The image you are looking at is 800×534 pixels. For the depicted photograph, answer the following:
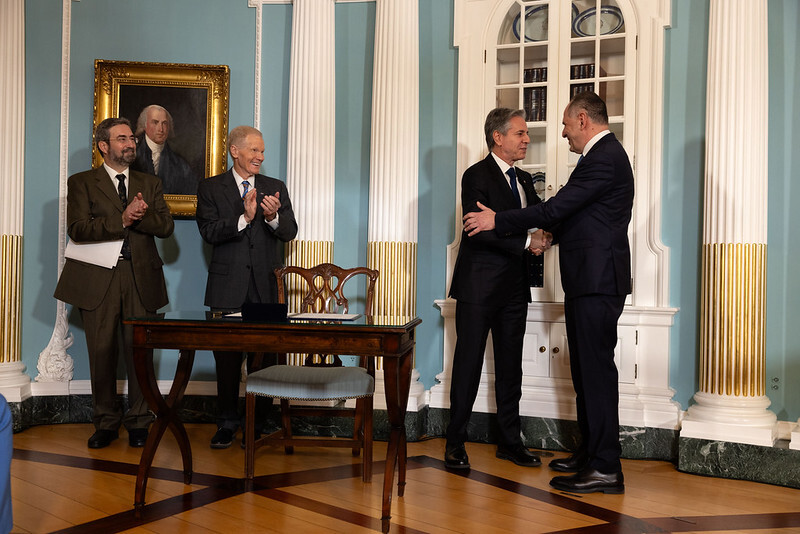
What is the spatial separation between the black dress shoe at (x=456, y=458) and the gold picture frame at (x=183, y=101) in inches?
94.7

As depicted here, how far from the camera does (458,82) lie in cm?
486

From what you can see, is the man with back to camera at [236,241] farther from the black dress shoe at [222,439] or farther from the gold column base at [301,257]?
the gold column base at [301,257]

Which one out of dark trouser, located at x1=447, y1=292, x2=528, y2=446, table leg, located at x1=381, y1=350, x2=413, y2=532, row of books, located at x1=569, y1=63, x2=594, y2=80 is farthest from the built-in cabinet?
table leg, located at x1=381, y1=350, x2=413, y2=532

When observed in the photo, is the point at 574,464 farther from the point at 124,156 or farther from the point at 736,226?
the point at 124,156

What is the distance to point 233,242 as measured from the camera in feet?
14.1

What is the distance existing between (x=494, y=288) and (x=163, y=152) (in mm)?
2538

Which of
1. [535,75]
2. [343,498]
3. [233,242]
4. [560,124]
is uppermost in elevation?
[535,75]

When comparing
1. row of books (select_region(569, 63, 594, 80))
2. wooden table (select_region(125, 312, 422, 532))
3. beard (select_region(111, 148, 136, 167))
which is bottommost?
wooden table (select_region(125, 312, 422, 532))

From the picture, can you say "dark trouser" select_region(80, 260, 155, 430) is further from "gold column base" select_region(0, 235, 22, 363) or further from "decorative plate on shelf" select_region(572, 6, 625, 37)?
"decorative plate on shelf" select_region(572, 6, 625, 37)

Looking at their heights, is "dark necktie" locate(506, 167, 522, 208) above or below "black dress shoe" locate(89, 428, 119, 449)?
above

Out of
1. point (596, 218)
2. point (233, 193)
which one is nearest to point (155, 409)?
point (233, 193)

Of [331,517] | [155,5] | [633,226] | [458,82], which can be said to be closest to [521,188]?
[633,226]

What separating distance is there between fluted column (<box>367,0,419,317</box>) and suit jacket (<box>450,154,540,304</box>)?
2.61 ft

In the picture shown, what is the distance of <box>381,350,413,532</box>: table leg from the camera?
2.89m
